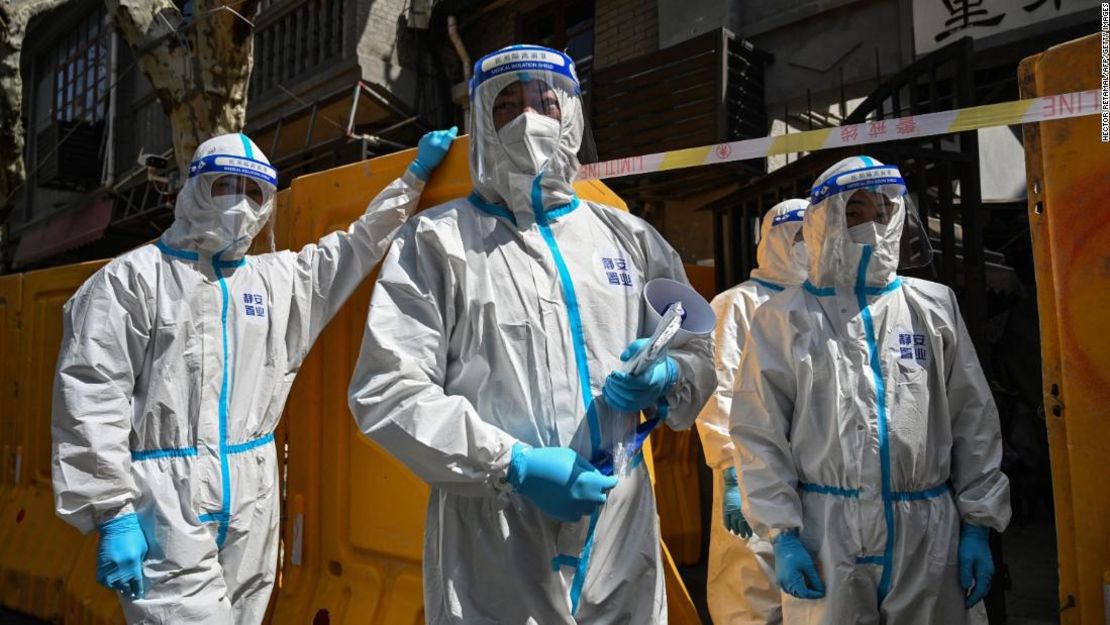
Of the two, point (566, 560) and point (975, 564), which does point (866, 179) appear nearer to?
point (975, 564)

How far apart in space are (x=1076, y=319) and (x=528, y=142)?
1.73 metres

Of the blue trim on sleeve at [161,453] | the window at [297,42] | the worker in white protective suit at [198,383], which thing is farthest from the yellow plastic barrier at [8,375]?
the window at [297,42]

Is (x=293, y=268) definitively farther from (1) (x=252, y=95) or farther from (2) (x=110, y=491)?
(1) (x=252, y=95)

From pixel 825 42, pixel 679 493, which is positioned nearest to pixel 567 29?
pixel 825 42

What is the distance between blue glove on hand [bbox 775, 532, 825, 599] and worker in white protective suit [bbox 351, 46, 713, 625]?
24.8 inches

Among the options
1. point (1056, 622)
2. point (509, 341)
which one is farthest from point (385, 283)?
point (1056, 622)

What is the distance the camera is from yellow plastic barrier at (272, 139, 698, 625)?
3312mm

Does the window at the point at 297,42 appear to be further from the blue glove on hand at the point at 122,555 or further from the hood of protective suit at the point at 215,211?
the blue glove on hand at the point at 122,555

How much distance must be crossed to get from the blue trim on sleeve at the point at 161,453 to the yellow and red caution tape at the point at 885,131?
1.67 m

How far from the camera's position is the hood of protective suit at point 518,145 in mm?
2094

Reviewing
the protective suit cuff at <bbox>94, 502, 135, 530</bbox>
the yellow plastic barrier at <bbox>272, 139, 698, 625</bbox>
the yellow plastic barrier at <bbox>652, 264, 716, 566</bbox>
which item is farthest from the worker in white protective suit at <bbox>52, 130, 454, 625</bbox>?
the yellow plastic barrier at <bbox>652, 264, 716, 566</bbox>

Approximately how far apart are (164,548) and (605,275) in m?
1.79

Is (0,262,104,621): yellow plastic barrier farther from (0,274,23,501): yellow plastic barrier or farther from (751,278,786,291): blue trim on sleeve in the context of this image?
(751,278,786,291): blue trim on sleeve

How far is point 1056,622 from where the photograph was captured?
14.4 ft
